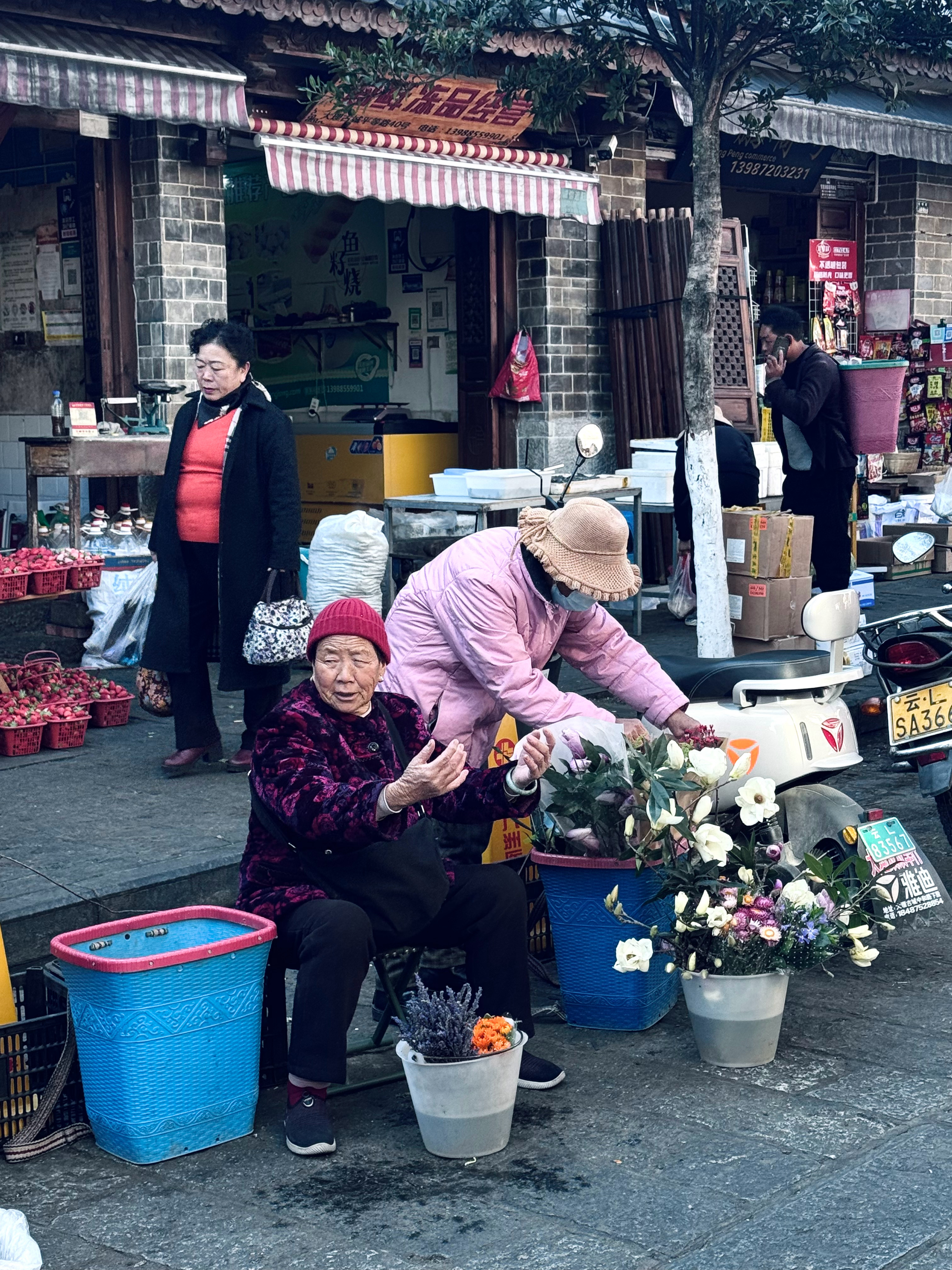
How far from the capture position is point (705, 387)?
8.73m

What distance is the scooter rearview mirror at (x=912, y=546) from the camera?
936cm

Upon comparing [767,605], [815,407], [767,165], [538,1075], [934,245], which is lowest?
[538,1075]

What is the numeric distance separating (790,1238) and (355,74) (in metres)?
6.93

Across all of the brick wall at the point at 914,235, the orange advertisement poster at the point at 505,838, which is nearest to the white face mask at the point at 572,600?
the orange advertisement poster at the point at 505,838

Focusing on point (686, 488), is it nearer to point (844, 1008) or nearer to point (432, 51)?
point (432, 51)

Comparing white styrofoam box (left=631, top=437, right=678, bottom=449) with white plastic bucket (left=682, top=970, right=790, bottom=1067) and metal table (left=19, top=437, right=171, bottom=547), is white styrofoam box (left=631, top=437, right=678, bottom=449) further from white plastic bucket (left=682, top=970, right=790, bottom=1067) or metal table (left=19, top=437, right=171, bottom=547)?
white plastic bucket (left=682, top=970, right=790, bottom=1067)

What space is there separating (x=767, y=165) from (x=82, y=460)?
305 inches

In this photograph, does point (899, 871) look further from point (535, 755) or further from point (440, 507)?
point (440, 507)

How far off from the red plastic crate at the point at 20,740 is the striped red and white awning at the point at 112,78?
346cm

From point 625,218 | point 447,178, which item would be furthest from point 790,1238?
point 625,218

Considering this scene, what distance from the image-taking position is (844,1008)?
5.00m

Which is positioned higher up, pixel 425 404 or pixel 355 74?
pixel 355 74

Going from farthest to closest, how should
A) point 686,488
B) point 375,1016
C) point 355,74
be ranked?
1. point 686,488
2. point 355,74
3. point 375,1016

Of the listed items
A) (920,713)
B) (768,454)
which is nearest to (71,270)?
(768,454)
